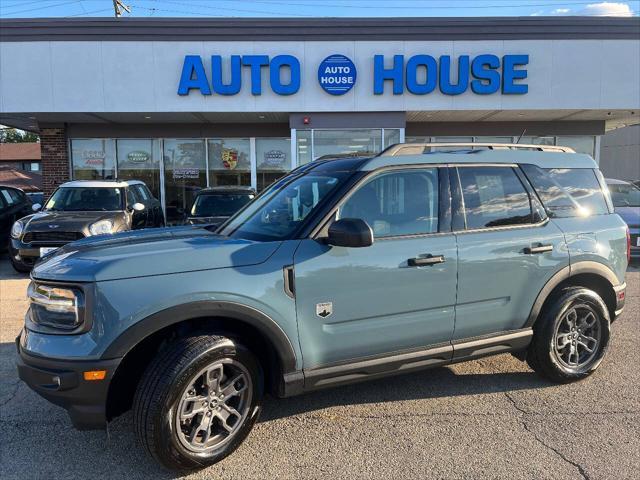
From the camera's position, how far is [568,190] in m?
4.14

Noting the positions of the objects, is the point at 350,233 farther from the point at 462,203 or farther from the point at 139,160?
the point at 139,160

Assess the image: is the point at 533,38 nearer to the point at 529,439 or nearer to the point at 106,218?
the point at 106,218

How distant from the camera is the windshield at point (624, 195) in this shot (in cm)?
1021

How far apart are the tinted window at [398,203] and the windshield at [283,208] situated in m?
0.20

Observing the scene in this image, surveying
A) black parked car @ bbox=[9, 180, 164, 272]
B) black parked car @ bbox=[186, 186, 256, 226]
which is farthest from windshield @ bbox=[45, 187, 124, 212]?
black parked car @ bbox=[186, 186, 256, 226]

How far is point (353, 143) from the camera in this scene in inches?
537

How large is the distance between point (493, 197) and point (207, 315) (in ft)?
7.71

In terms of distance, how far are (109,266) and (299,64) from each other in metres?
11.1

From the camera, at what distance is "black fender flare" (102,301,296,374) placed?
2.65 metres

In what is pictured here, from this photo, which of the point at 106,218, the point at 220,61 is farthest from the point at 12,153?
the point at 106,218

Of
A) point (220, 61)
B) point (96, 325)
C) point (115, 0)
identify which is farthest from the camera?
point (115, 0)

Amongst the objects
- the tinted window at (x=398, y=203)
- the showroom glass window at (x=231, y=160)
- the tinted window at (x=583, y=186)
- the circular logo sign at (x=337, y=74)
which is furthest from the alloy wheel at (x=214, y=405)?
the showroom glass window at (x=231, y=160)

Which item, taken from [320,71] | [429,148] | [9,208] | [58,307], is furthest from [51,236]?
[320,71]

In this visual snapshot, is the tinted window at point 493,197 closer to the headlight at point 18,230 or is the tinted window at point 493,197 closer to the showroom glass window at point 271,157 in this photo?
the headlight at point 18,230
